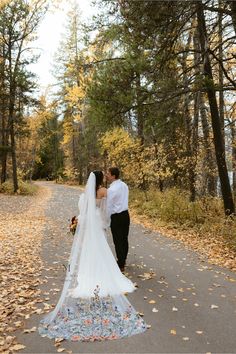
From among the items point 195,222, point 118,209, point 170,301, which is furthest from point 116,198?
point 195,222

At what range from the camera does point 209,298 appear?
6.43m

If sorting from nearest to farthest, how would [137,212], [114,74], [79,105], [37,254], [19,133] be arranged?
[37,254] < [114,74] < [137,212] < [19,133] < [79,105]

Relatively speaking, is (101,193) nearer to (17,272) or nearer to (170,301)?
(170,301)

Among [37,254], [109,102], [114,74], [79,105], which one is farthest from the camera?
[79,105]

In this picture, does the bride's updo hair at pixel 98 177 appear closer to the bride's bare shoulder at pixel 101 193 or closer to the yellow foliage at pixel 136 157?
the bride's bare shoulder at pixel 101 193

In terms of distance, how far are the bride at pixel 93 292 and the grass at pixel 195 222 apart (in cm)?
344

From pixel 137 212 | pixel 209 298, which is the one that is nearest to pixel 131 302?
pixel 209 298

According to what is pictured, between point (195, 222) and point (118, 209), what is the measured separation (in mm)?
6397

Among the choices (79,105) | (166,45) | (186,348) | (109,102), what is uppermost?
(79,105)

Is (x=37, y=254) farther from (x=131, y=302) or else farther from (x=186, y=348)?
(x=186, y=348)

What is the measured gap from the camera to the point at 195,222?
13.5m

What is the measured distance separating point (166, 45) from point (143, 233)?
5.96 metres

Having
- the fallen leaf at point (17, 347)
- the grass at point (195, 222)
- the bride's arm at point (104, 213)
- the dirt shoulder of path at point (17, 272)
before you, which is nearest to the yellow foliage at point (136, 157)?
the grass at point (195, 222)

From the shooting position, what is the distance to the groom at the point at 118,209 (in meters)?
7.69
